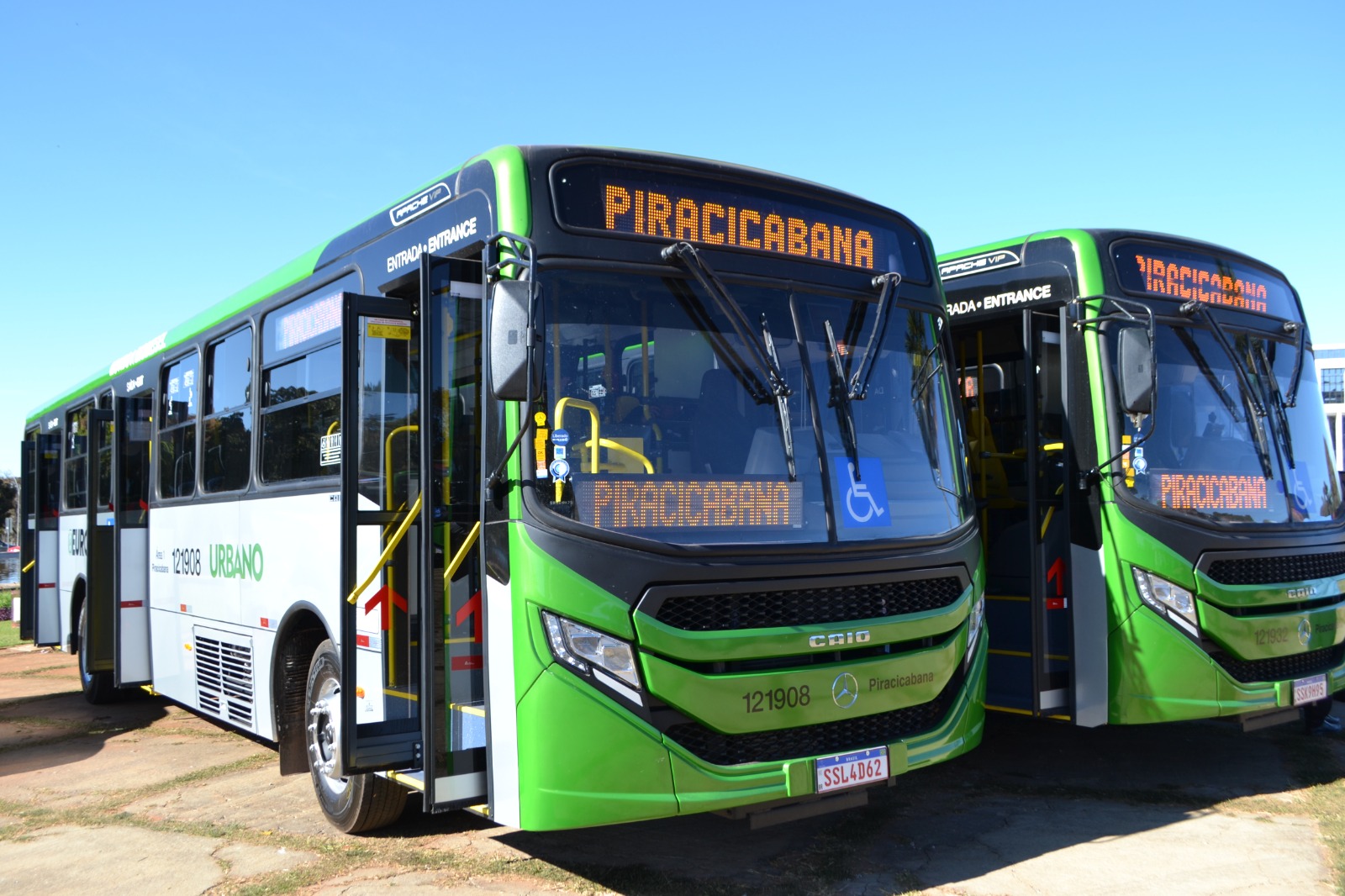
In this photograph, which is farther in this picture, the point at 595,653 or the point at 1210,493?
the point at 1210,493

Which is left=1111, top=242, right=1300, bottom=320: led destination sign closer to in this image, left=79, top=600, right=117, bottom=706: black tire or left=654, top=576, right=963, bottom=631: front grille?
left=654, top=576, right=963, bottom=631: front grille

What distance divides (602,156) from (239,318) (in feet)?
12.8

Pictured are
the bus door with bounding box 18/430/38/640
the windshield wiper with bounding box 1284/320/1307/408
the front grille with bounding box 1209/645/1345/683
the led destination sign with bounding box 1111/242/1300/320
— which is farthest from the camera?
the bus door with bounding box 18/430/38/640

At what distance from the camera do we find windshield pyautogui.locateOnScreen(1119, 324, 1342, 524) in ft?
22.2

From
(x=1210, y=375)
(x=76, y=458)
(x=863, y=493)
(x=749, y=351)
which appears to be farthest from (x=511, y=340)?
(x=76, y=458)

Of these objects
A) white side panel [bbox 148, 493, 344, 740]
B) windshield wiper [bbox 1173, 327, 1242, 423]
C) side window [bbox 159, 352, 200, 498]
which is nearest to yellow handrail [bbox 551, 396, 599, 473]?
white side panel [bbox 148, 493, 344, 740]

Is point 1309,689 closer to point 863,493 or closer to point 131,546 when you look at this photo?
point 863,493

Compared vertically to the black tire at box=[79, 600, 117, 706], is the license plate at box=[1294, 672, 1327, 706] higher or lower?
higher

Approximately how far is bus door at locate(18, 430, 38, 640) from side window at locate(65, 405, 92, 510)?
1380 millimetres

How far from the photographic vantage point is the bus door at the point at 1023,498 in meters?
6.95

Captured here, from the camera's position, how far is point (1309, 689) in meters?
7.02

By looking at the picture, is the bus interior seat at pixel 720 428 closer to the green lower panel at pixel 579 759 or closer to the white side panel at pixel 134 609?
the green lower panel at pixel 579 759

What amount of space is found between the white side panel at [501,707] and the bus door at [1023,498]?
3.45 meters

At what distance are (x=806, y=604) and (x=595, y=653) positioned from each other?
93cm
